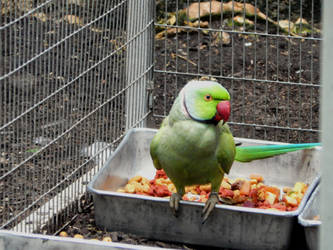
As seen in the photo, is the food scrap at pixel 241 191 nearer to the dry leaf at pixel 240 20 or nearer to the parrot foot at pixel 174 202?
the parrot foot at pixel 174 202

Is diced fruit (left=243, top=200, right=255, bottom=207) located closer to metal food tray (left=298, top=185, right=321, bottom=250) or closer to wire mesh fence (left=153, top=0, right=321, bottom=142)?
metal food tray (left=298, top=185, right=321, bottom=250)

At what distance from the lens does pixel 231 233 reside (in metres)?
2.78

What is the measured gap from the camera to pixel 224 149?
271cm

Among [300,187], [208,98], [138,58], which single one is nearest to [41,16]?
[208,98]

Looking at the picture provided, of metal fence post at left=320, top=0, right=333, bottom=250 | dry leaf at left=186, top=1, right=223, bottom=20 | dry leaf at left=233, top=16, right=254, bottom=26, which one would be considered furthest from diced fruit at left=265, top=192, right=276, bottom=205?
dry leaf at left=186, top=1, right=223, bottom=20

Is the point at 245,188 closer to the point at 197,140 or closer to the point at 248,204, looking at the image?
the point at 248,204

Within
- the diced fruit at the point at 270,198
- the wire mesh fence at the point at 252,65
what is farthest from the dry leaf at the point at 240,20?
the diced fruit at the point at 270,198

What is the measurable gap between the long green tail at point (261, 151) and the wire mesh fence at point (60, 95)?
2.25 ft

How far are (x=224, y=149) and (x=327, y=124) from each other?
1.64 meters

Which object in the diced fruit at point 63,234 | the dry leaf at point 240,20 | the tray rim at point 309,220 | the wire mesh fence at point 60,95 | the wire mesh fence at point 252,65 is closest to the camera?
the wire mesh fence at point 60,95

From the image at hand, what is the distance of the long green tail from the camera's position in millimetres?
3088

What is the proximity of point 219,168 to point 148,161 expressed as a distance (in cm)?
78

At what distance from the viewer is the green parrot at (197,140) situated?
→ 2.63 metres

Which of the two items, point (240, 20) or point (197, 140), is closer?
point (197, 140)
